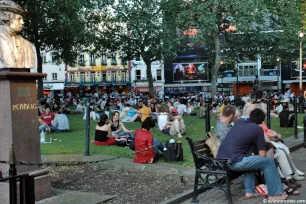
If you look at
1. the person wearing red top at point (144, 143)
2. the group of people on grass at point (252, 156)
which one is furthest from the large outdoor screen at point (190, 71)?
the group of people on grass at point (252, 156)

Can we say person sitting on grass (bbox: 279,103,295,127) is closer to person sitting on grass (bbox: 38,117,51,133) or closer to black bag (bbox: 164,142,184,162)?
black bag (bbox: 164,142,184,162)

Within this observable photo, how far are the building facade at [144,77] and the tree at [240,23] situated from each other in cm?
3107

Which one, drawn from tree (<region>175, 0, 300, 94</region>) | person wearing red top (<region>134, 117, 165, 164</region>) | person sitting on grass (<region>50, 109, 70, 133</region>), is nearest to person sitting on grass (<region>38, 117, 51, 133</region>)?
person sitting on grass (<region>50, 109, 70, 133</region>)

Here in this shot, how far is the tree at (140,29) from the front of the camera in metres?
29.5

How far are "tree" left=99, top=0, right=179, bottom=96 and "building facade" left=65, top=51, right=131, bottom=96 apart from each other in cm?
3612

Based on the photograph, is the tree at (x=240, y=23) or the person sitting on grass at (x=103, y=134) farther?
the tree at (x=240, y=23)

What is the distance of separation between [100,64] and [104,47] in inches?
1489

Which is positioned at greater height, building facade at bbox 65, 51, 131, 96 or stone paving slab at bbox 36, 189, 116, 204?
building facade at bbox 65, 51, 131, 96

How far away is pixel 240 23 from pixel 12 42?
23.6 m

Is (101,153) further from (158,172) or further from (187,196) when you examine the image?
(187,196)

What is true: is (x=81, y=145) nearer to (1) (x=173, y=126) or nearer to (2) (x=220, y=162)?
(1) (x=173, y=126)

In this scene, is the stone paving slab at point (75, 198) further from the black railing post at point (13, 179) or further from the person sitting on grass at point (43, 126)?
the person sitting on grass at point (43, 126)

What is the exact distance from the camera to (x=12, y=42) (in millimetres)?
5832

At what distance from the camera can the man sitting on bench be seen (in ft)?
19.1
